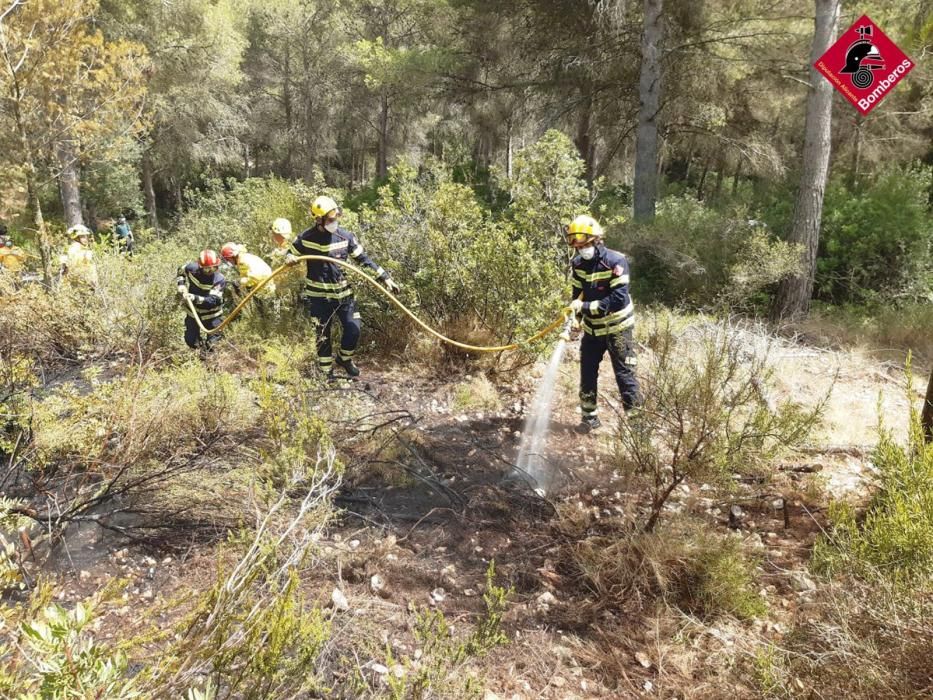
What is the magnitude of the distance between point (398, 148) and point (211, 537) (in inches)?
982

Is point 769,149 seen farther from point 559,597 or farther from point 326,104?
point 326,104

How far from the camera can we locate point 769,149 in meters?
10.2

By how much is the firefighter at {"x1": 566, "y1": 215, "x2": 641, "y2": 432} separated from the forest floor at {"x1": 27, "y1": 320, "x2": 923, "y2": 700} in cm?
51

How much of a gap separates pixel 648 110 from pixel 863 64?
309 centimetres

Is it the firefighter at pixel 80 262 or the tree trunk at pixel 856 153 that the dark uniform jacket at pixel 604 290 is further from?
the tree trunk at pixel 856 153

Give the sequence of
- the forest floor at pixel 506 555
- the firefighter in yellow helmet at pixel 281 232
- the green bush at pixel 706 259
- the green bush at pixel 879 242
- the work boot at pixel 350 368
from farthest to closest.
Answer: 1. the green bush at pixel 879 242
2. the green bush at pixel 706 259
3. the firefighter in yellow helmet at pixel 281 232
4. the work boot at pixel 350 368
5. the forest floor at pixel 506 555

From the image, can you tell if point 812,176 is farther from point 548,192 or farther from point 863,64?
point 548,192

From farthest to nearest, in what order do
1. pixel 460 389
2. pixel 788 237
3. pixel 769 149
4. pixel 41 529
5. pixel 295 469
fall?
pixel 769 149
pixel 788 237
pixel 460 389
pixel 41 529
pixel 295 469

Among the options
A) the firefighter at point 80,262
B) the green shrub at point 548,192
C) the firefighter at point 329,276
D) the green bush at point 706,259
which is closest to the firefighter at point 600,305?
the green shrub at point 548,192

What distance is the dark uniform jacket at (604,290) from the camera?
14.2 feet

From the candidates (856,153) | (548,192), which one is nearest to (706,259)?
(548,192)

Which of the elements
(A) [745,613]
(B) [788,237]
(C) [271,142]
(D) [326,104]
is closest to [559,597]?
(A) [745,613]

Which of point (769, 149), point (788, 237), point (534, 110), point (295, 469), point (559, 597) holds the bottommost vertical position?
point (559, 597)

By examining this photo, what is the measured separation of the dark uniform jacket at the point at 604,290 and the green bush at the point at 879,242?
650 cm
